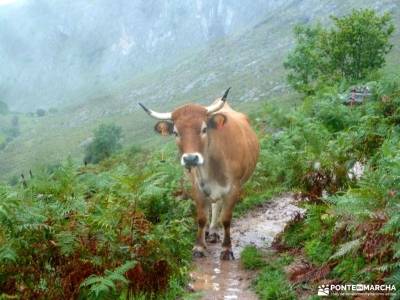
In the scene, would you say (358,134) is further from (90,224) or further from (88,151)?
(88,151)

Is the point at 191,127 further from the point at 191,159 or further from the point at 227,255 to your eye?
the point at 227,255

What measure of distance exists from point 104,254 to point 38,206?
1.06 metres

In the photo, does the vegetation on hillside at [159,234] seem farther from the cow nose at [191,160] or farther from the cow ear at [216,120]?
the cow ear at [216,120]

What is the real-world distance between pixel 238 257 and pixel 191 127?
8.11 feet

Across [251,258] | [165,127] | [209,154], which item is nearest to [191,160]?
[209,154]

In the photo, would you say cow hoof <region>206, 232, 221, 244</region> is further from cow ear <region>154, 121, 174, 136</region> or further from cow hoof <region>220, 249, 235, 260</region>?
cow ear <region>154, 121, 174, 136</region>

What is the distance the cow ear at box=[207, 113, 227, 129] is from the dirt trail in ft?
6.15

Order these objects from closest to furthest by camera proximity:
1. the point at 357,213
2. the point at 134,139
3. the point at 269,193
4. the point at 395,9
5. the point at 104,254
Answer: the point at 357,213 → the point at 104,254 → the point at 269,193 → the point at 134,139 → the point at 395,9

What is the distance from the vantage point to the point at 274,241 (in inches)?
402

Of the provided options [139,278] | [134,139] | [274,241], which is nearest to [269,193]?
[274,241]

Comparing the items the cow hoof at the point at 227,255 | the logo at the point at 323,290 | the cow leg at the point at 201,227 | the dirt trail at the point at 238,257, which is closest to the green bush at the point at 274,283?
the dirt trail at the point at 238,257

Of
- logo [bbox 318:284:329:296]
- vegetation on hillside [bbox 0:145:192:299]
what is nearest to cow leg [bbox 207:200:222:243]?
vegetation on hillside [bbox 0:145:192:299]

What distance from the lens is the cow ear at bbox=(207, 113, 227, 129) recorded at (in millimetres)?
9922

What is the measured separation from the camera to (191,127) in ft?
31.2
